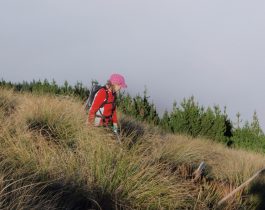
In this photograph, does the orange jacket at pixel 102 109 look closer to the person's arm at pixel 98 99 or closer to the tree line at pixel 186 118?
the person's arm at pixel 98 99

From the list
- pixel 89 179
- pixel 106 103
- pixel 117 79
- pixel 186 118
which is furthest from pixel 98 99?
pixel 186 118

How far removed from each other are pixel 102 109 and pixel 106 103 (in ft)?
0.47

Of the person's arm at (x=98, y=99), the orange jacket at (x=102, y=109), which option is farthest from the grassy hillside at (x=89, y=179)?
the person's arm at (x=98, y=99)

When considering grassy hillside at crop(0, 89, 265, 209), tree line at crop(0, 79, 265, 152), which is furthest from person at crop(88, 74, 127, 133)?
tree line at crop(0, 79, 265, 152)

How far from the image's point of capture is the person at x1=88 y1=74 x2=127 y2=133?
10.4 m

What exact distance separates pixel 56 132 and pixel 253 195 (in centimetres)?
377

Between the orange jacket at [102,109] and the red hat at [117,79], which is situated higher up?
the red hat at [117,79]

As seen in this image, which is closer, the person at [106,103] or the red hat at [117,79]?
the red hat at [117,79]

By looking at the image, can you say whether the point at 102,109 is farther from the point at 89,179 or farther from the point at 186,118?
the point at 186,118

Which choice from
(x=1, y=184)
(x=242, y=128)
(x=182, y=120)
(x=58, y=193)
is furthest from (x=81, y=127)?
(x=242, y=128)

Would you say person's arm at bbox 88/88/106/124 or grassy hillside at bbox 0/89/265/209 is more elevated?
person's arm at bbox 88/88/106/124

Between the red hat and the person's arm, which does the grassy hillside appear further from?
the red hat

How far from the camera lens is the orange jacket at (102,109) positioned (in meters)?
10.5

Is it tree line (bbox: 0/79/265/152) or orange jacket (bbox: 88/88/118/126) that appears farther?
tree line (bbox: 0/79/265/152)
